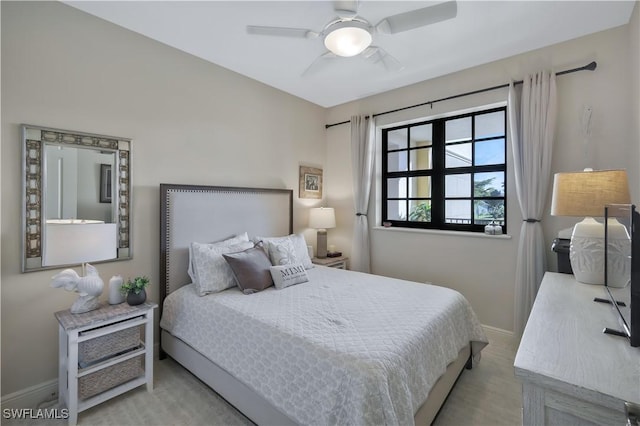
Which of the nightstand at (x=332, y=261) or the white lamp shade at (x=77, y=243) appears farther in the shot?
the nightstand at (x=332, y=261)

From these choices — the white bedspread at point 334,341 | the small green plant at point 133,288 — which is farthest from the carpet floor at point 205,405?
the small green plant at point 133,288

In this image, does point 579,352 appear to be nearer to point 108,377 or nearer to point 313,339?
point 313,339

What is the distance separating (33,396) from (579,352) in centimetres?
302

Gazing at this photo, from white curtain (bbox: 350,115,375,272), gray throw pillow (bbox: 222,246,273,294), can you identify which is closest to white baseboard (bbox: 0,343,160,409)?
gray throw pillow (bbox: 222,246,273,294)

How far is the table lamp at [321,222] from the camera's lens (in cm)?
374

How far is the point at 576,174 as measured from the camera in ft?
5.42

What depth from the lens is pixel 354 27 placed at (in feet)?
5.95

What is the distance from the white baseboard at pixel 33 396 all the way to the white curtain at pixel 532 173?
3729 mm

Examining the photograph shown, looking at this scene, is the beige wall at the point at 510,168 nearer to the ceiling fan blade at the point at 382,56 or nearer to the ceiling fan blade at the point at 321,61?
the ceiling fan blade at the point at 382,56

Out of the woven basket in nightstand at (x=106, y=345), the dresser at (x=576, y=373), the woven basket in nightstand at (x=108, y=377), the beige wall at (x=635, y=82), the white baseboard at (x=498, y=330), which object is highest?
the beige wall at (x=635, y=82)

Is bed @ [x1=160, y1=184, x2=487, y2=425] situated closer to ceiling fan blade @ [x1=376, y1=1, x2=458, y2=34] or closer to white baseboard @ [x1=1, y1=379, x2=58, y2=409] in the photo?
white baseboard @ [x1=1, y1=379, x2=58, y2=409]

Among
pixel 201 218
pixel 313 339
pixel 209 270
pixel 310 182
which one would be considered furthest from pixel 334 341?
pixel 310 182

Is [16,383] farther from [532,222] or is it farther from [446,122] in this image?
[446,122]

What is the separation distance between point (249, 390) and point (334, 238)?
269cm
